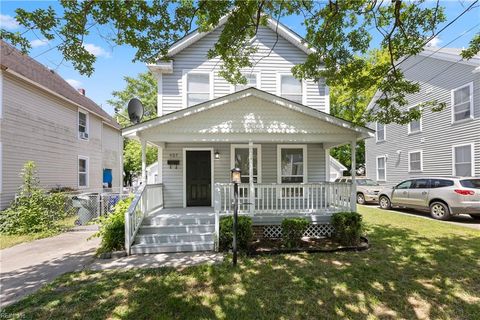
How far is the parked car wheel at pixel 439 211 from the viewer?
29.5ft

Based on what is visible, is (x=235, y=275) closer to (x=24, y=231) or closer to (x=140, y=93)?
(x=24, y=231)

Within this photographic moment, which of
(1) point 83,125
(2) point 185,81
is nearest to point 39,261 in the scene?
(2) point 185,81

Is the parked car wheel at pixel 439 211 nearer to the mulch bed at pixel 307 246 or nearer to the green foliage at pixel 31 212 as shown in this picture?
the mulch bed at pixel 307 246

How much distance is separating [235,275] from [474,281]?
13.8 ft

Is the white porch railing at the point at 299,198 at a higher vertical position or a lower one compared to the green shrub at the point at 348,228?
higher

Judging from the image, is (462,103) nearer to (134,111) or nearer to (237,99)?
(237,99)

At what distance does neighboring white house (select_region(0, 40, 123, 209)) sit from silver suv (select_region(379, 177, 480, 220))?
12781 mm

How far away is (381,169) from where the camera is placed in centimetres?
1666

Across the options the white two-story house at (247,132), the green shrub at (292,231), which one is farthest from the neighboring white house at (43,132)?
the green shrub at (292,231)

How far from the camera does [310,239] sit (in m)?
6.77

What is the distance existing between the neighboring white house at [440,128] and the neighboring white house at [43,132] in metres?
15.9

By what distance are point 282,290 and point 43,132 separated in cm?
1224

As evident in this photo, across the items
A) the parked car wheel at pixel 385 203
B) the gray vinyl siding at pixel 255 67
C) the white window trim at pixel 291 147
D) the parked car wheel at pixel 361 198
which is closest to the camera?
the white window trim at pixel 291 147

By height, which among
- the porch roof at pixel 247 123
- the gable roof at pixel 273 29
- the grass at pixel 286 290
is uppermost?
the gable roof at pixel 273 29
